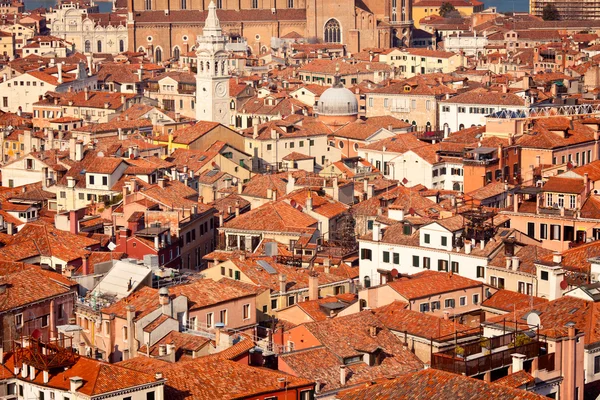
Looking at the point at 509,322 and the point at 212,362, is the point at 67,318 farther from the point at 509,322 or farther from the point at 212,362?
the point at 509,322

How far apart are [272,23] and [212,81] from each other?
49013 millimetres

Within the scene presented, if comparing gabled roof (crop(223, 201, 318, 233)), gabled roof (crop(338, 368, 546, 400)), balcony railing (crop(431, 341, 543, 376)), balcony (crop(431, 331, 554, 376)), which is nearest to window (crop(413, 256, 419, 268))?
gabled roof (crop(223, 201, 318, 233))

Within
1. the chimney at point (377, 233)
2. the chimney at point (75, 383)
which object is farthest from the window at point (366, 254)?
the chimney at point (75, 383)

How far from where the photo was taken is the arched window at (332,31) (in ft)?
333

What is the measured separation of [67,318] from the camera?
24.2m

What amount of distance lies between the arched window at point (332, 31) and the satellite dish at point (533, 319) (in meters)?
80.2

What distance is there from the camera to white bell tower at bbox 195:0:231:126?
55900mm

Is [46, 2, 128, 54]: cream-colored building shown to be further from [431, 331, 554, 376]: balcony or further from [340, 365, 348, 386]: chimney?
[431, 331, 554, 376]: balcony

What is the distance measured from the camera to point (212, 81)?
56062mm

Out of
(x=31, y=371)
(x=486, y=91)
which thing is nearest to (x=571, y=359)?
(x=31, y=371)

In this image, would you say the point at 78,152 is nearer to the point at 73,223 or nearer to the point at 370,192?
the point at 370,192

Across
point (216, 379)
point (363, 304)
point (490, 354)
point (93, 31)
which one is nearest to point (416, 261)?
point (363, 304)

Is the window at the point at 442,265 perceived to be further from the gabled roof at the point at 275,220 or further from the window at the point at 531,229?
the gabled roof at the point at 275,220

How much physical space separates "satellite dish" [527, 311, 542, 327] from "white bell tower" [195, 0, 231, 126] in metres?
34.6
